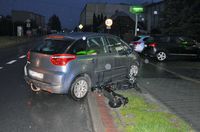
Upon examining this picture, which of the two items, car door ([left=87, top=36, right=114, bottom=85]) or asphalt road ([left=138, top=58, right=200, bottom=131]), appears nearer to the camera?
asphalt road ([left=138, top=58, right=200, bottom=131])

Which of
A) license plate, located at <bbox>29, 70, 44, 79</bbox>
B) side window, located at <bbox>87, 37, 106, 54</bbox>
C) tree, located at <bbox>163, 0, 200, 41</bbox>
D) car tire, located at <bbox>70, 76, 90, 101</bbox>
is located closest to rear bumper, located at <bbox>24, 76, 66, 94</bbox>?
license plate, located at <bbox>29, 70, 44, 79</bbox>

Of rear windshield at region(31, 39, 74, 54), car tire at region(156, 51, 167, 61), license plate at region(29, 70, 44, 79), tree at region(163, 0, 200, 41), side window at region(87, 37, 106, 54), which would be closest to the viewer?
rear windshield at region(31, 39, 74, 54)

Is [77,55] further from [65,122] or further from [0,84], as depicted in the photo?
[0,84]

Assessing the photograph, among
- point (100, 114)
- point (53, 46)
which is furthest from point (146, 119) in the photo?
point (53, 46)

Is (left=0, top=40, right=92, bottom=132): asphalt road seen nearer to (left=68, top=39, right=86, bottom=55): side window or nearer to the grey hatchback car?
the grey hatchback car

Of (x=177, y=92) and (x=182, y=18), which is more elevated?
(x=182, y=18)

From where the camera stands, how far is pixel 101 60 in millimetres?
8883

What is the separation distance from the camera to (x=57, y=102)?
8242 millimetres

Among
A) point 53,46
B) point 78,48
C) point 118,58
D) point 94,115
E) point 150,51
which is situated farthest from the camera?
point 150,51

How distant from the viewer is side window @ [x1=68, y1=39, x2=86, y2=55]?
8.28 m

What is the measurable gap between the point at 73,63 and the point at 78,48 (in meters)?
0.44

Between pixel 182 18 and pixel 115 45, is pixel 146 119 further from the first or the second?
pixel 182 18

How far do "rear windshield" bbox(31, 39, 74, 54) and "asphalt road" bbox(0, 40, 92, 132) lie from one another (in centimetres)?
118

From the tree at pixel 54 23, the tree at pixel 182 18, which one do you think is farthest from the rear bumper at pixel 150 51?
the tree at pixel 54 23
